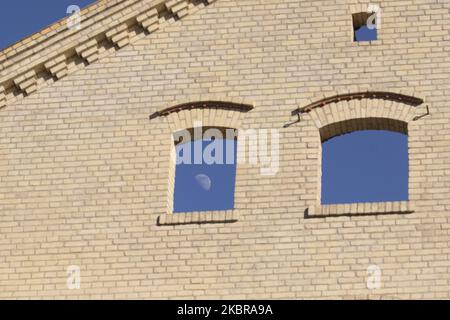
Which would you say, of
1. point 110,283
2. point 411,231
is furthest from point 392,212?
point 110,283

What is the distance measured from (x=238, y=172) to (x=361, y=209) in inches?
77.1

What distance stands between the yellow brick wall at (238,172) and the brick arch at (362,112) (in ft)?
0.40

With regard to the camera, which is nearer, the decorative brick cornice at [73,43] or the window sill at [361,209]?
the window sill at [361,209]

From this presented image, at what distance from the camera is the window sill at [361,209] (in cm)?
2419

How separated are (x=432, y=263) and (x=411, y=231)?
0.58 m

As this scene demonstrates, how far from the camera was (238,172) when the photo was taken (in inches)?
990

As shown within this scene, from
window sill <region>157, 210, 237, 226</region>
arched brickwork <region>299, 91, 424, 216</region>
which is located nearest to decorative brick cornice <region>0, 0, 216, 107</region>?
arched brickwork <region>299, 91, 424, 216</region>

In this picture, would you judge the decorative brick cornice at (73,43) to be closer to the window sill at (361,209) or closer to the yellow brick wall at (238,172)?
the yellow brick wall at (238,172)

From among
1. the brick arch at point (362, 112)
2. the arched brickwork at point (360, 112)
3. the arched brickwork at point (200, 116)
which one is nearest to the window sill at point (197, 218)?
the arched brickwork at point (200, 116)

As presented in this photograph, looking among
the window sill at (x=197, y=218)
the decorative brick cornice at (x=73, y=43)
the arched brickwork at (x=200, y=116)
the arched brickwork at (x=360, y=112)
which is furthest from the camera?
the decorative brick cornice at (x=73, y=43)

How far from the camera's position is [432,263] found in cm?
2369

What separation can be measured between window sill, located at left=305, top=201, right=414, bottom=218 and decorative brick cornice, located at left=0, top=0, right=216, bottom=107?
13.5 feet

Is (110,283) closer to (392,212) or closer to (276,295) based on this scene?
(276,295)
